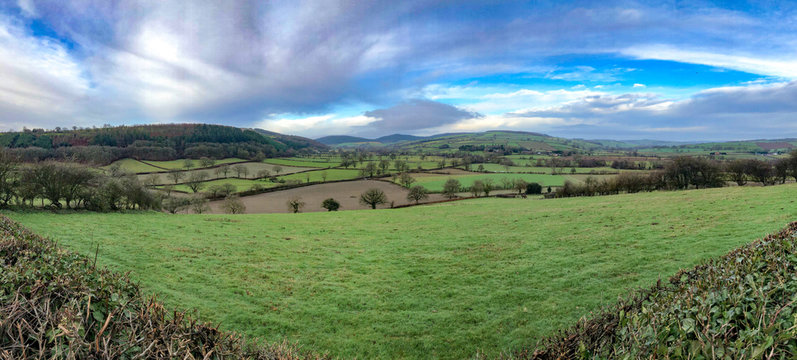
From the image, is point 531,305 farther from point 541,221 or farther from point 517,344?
point 541,221

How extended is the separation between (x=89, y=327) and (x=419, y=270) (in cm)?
1066

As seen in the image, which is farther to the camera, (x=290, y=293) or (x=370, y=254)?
(x=370, y=254)

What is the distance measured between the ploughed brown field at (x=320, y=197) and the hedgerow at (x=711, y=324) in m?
55.6

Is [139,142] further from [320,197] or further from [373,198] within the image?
[373,198]

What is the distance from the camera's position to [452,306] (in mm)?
8945

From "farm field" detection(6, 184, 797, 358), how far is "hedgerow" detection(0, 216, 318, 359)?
193 cm

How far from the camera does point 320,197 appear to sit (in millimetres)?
66375

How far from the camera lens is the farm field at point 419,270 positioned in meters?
7.61

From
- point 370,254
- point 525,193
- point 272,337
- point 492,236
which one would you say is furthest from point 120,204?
point 525,193

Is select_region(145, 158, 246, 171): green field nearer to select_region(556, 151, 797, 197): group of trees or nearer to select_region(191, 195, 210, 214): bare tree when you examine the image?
select_region(191, 195, 210, 214): bare tree

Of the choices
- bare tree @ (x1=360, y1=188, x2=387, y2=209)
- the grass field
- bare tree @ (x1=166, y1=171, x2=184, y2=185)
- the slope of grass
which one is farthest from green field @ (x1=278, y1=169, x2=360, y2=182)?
the grass field

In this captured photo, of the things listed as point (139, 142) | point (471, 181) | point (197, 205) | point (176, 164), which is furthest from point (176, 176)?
point (471, 181)

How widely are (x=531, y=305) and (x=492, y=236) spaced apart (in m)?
9.25

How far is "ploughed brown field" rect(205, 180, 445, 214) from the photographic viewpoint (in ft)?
185
